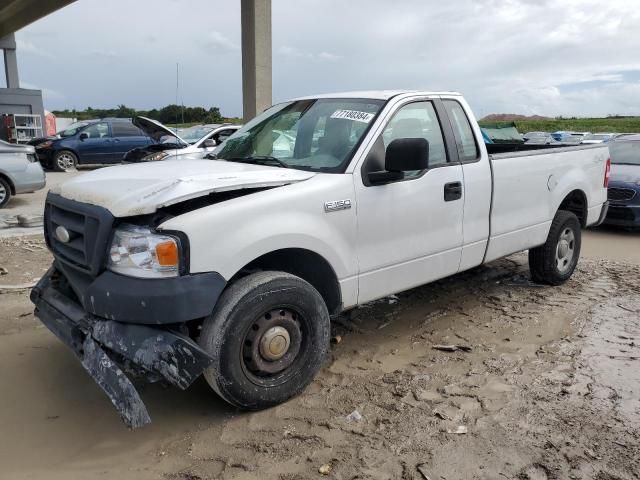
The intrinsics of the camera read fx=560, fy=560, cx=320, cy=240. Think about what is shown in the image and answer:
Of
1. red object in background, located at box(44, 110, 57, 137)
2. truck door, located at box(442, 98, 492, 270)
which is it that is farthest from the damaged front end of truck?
red object in background, located at box(44, 110, 57, 137)

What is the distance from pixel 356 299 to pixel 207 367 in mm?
1226

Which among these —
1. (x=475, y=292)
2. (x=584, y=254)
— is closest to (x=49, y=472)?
(x=475, y=292)

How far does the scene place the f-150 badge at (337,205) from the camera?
3447 millimetres

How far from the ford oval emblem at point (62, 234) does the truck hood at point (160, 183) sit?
196 millimetres

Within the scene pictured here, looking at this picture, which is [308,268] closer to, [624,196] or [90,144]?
[624,196]

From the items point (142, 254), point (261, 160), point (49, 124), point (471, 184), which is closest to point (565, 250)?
point (471, 184)

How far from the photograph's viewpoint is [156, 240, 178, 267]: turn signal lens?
2826mm

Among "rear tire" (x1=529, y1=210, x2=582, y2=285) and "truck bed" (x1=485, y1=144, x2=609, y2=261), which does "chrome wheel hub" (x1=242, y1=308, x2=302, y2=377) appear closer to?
"truck bed" (x1=485, y1=144, x2=609, y2=261)

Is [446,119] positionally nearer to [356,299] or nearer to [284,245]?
[356,299]

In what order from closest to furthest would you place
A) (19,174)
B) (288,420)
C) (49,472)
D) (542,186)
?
(49,472)
(288,420)
(542,186)
(19,174)

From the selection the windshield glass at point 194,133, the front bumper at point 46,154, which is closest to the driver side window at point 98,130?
the front bumper at point 46,154

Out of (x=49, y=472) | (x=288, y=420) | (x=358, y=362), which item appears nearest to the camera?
(x=49, y=472)

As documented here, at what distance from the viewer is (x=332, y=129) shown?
4051 mm

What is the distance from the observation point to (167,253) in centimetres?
283
